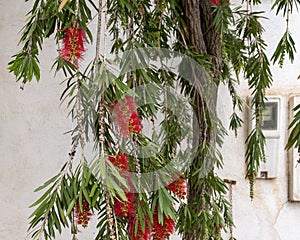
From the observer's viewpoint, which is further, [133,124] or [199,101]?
[199,101]

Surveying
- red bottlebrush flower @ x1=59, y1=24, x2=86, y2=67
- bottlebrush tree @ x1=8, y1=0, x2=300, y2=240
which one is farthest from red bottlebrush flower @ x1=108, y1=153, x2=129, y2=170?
red bottlebrush flower @ x1=59, y1=24, x2=86, y2=67

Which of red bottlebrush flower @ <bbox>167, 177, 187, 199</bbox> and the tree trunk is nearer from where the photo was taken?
red bottlebrush flower @ <bbox>167, 177, 187, 199</bbox>

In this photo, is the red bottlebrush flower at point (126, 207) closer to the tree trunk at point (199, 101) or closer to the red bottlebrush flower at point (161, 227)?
the red bottlebrush flower at point (161, 227)

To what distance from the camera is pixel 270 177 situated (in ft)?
6.23

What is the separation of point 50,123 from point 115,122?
53.0 inches

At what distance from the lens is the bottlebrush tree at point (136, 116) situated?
Result: 24.0 inches

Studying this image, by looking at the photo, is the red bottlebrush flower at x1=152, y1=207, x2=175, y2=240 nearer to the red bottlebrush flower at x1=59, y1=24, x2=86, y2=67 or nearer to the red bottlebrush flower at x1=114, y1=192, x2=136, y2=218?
the red bottlebrush flower at x1=114, y1=192, x2=136, y2=218

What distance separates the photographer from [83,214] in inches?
23.8

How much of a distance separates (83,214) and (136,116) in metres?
0.14

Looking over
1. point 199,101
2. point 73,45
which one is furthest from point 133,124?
point 199,101

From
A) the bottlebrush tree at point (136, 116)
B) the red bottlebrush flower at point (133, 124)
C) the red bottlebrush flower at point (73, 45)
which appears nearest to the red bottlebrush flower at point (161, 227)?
the bottlebrush tree at point (136, 116)

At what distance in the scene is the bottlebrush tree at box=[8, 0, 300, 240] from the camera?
2.00 ft

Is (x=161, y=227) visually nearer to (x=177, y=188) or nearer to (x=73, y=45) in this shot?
(x=177, y=188)

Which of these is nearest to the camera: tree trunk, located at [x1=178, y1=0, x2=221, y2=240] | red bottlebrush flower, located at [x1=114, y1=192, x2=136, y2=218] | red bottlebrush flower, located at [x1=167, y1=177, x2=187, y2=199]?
red bottlebrush flower, located at [x1=114, y1=192, x2=136, y2=218]
